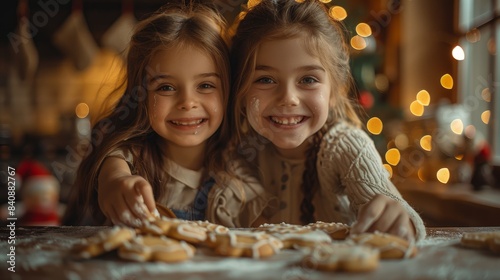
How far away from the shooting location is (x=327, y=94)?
117 cm

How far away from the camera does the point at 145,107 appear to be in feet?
3.85

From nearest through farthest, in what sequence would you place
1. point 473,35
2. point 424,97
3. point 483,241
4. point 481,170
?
point 483,241 < point 481,170 < point 473,35 < point 424,97

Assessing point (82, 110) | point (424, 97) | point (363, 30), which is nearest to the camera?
point (363, 30)

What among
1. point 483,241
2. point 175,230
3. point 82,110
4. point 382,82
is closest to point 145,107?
point 175,230

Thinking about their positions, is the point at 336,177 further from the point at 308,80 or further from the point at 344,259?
the point at 344,259

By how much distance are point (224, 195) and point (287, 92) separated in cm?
30

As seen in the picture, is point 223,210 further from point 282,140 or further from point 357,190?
point 357,190

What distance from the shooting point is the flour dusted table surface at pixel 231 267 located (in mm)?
586

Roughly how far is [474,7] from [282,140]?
7.88ft

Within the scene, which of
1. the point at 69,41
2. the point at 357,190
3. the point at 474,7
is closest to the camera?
the point at 357,190

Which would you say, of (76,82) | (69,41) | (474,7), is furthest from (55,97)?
(474,7)

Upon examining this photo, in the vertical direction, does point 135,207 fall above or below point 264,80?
below

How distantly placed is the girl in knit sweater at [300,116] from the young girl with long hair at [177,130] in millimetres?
68

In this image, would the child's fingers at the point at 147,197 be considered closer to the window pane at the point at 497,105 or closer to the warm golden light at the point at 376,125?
the window pane at the point at 497,105
